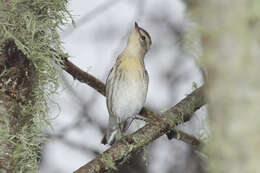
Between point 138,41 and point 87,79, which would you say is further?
point 138,41

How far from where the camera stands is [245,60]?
0.70 m

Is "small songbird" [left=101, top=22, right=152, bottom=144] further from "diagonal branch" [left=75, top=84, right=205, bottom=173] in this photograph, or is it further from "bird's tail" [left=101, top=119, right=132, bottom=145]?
"diagonal branch" [left=75, top=84, right=205, bottom=173]

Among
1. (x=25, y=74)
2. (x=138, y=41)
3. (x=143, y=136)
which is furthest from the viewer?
(x=138, y=41)

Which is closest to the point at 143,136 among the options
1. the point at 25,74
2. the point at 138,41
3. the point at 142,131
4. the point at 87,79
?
the point at 142,131

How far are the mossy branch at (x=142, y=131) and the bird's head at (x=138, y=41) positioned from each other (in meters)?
1.42

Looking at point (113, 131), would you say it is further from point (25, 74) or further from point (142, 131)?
point (25, 74)

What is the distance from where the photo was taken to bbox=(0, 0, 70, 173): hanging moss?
6.27 ft

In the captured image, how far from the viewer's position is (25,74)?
203 cm

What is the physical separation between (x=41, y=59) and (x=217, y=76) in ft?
5.13

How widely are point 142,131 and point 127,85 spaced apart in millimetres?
1586

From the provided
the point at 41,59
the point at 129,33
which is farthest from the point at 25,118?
the point at 129,33

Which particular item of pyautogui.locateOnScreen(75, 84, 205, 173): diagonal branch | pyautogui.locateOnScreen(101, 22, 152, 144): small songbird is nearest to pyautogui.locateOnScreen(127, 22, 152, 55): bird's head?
pyautogui.locateOnScreen(101, 22, 152, 144): small songbird

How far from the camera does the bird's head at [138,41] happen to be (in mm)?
4141

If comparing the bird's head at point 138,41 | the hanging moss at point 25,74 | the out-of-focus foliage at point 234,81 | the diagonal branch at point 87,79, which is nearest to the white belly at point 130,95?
the bird's head at point 138,41
